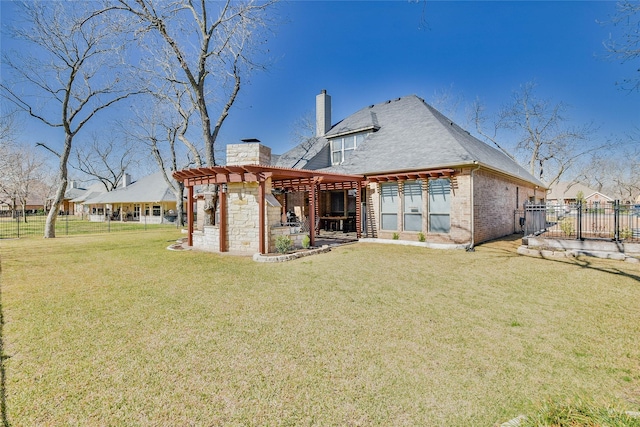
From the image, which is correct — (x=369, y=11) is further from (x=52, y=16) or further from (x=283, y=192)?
(x=52, y=16)

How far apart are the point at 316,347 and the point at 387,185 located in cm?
1005

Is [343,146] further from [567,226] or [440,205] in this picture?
[567,226]

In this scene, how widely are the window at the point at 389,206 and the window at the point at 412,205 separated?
0.45m

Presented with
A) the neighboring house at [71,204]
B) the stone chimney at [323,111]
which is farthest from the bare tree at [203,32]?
the neighboring house at [71,204]

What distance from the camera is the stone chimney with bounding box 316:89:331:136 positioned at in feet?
64.3

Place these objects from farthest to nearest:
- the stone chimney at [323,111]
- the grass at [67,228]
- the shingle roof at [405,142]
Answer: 1. the stone chimney at [323,111]
2. the grass at [67,228]
3. the shingle roof at [405,142]

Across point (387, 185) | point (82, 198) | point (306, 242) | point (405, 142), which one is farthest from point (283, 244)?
point (82, 198)

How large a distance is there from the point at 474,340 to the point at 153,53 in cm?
1666

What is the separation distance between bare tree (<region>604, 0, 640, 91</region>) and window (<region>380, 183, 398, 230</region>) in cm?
755

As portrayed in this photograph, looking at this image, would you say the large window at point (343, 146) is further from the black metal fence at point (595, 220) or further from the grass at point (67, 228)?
the grass at point (67, 228)

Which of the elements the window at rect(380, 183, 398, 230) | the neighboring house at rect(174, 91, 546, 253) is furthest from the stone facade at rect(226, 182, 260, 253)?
the window at rect(380, 183, 398, 230)

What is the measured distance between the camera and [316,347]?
3520 millimetres

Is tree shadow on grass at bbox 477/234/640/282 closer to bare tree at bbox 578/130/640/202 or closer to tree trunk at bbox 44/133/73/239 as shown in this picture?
tree trunk at bbox 44/133/73/239

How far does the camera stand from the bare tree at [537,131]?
2759 cm
